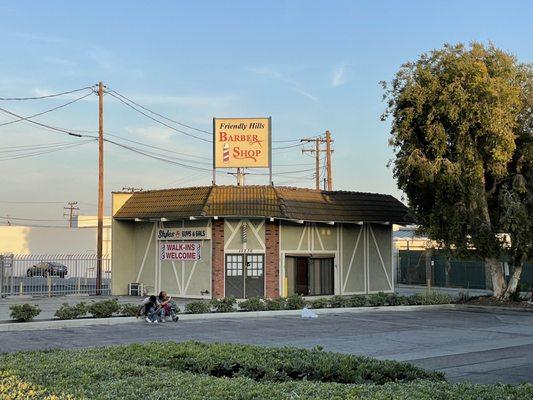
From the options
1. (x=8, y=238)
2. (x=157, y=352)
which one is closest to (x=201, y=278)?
(x=157, y=352)

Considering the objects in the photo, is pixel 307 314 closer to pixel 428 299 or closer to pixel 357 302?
pixel 357 302

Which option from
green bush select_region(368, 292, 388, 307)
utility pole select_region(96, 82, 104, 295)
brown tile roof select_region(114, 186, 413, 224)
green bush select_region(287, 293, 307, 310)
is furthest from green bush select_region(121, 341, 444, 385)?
utility pole select_region(96, 82, 104, 295)

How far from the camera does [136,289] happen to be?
32.9 m

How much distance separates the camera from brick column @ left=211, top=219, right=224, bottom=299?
30016mm

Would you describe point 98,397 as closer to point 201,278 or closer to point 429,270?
point 201,278

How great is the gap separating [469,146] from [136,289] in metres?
17.8

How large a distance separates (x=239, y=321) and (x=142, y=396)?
49.9ft

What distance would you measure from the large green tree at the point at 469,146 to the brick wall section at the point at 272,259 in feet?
21.3

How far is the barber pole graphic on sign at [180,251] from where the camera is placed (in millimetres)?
31062

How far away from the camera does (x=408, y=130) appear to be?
2764 cm

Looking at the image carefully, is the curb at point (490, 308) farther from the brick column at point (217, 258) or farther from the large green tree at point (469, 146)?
the brick column at point (217, 258)

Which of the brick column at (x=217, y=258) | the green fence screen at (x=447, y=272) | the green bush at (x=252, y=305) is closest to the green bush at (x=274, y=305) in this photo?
the green bush at (x=252, y=305)

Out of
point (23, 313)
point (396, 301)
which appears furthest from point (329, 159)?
point (23, 313)

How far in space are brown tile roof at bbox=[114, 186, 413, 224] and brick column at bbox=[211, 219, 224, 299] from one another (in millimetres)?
1237
